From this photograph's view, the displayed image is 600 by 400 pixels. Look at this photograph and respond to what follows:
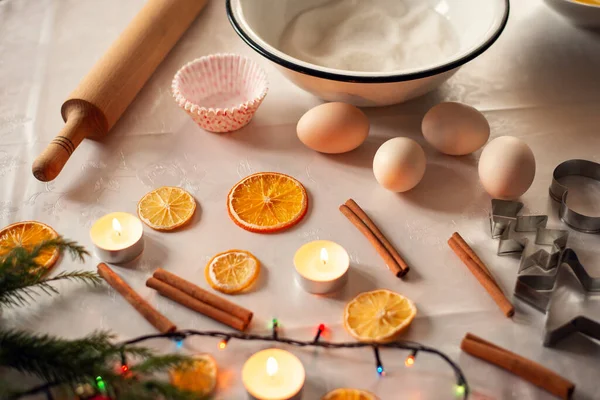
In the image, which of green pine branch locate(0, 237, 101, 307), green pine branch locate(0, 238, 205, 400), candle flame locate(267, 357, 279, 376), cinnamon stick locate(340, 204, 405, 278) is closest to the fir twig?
green pine branch locate(0, 238, 205, 400)

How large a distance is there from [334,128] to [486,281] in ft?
1.13

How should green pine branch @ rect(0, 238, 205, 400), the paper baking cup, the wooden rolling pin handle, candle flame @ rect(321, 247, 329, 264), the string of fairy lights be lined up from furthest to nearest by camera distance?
the paper baking cup
the wooden rolling pin handle
candle flame @ rect(321, 247, 329, 264)
the string of fairy lights
green pine branch @ rect(0, 238, 205, 400)

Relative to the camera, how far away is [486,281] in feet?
2.96

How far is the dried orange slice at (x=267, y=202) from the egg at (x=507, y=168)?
29 centimetres

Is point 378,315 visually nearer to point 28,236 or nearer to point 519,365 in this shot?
point 519,365

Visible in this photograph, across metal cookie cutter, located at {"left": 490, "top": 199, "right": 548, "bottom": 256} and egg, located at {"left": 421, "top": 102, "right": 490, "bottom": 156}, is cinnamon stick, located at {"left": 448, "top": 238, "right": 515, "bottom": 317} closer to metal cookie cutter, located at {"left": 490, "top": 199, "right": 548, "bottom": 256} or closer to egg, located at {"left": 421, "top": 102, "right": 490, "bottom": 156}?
metal cookie cutter, located at {"left": 490, "top": 199, "right": 548, "bottom": 256}

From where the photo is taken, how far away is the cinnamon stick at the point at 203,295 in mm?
867

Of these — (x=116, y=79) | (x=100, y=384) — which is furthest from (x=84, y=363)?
(x=116, y=79)

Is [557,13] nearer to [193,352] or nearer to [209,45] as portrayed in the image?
[209,45]

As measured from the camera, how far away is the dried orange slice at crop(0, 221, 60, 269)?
95 centimetres

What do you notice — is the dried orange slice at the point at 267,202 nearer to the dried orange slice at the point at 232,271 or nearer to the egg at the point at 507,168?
the dried orange slice at the point at 232,271

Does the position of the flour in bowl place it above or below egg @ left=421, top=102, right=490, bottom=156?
above

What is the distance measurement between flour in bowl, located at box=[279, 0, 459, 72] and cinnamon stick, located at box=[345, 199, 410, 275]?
28 centimetres

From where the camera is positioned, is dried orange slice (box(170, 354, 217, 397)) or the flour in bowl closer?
dried orange slice (box(170, 354, 217, 397))
